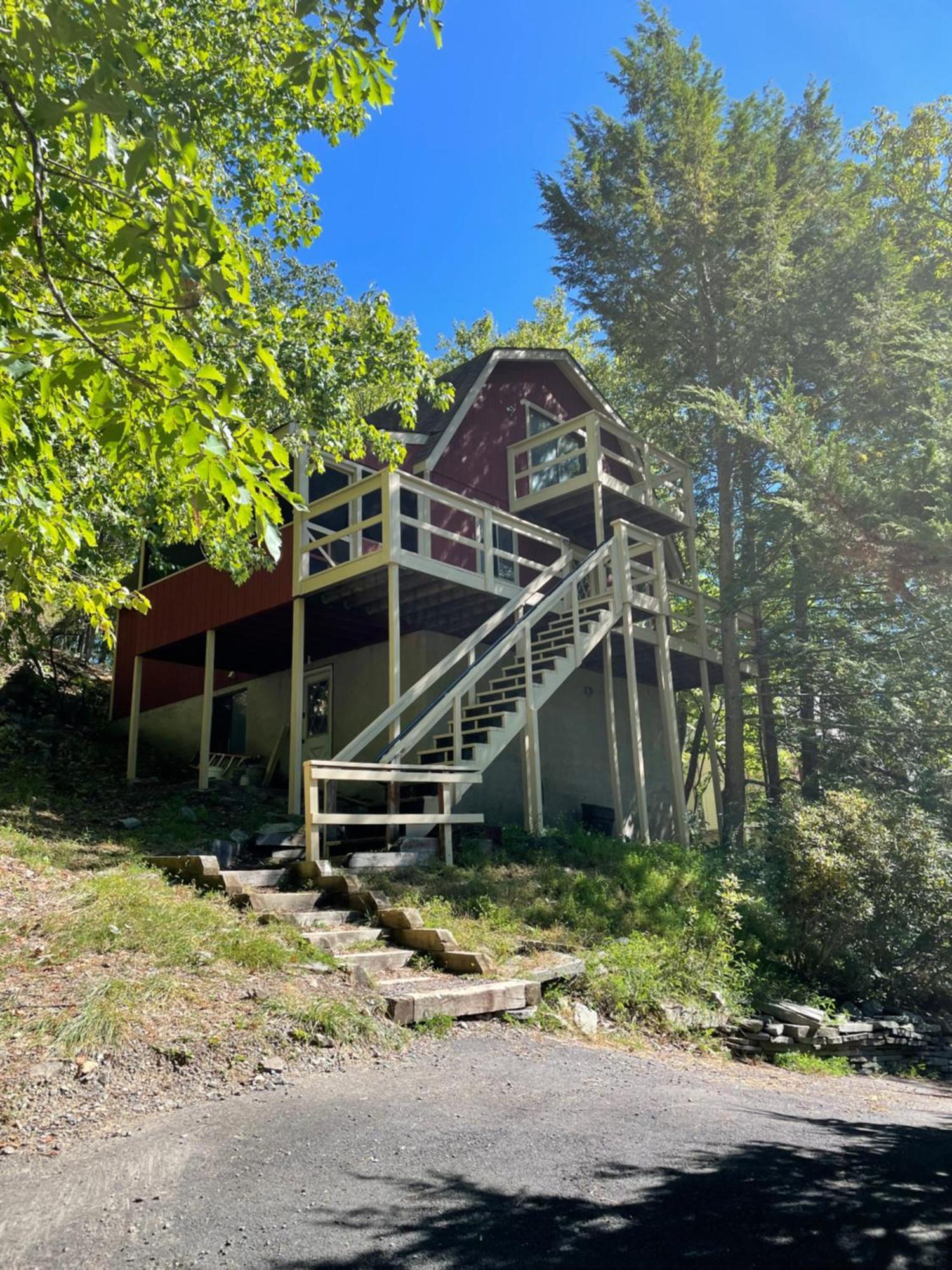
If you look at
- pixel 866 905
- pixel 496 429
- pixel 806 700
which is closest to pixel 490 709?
pixel 866 905

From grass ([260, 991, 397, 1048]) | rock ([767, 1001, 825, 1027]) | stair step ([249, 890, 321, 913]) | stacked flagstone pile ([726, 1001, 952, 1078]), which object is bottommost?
stacked flagstone pile ([726, 1001, 952, 1078])

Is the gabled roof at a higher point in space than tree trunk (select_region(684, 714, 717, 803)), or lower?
higher

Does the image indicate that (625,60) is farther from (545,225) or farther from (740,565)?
(740,565)

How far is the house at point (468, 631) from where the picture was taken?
11961mm

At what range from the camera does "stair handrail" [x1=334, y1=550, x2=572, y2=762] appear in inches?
397

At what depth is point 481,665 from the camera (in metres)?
11.5

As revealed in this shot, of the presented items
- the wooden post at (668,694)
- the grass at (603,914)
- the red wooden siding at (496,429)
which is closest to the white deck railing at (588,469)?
the red wooden siding at (496,429)

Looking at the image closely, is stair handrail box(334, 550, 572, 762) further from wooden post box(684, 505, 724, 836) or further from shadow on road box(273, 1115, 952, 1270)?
shadow on road box(273, 1115, 952, 1270)

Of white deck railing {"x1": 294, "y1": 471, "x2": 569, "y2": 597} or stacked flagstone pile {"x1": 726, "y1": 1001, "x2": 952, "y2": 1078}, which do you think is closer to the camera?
stacked flagstone pile {"x1": 726, "y1": 1001, "x2": 952, "y2": 1078}

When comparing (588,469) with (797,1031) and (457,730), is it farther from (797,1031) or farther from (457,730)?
(797,1031)

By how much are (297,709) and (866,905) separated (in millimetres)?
7837

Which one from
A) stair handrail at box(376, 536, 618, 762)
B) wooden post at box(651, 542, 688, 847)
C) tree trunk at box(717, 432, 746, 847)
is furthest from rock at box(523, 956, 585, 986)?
tree trunk at box(717, 432, 746, 847)

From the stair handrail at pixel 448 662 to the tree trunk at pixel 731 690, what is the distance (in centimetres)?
335

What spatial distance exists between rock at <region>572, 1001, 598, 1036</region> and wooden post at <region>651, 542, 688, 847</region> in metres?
7.69
